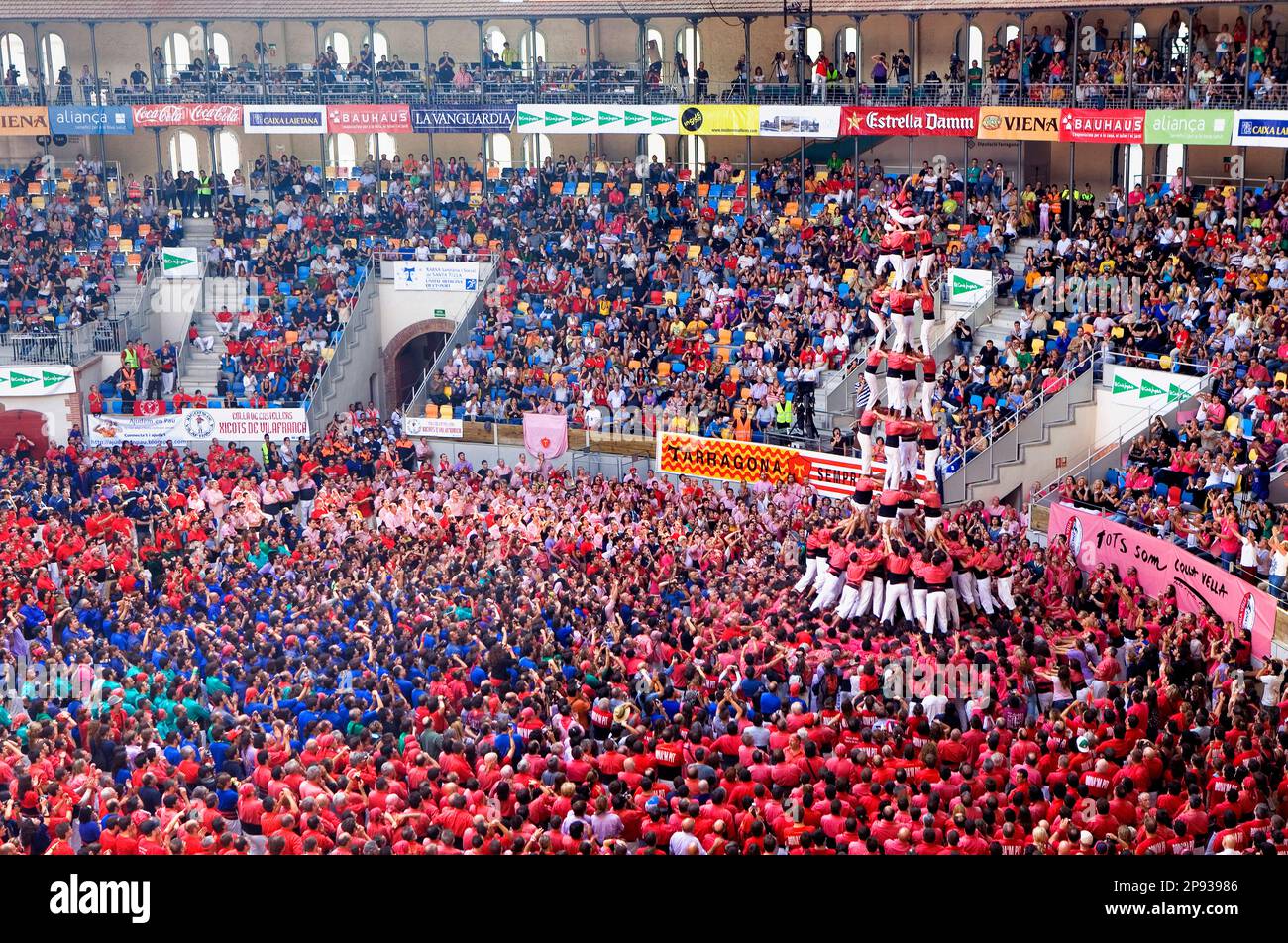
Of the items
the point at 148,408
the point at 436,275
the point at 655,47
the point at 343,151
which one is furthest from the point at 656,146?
the point at 148,408

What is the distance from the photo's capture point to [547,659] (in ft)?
60.0

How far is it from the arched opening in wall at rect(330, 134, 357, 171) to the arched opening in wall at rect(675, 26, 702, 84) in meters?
9.65

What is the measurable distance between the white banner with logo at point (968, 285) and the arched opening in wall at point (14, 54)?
2635 centimetres

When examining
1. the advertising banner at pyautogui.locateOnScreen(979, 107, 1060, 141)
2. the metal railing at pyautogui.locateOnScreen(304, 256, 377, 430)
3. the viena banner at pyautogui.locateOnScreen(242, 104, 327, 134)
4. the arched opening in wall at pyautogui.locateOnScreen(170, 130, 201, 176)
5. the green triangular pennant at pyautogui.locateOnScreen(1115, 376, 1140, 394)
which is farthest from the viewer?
the arched opening in wall at pyautogui.locateOnScreen(170, 130, 201, 176)

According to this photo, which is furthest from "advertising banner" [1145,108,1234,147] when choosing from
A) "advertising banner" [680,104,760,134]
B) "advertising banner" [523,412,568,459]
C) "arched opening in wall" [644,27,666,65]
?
"arched opening in wall" [644,27,666,65]

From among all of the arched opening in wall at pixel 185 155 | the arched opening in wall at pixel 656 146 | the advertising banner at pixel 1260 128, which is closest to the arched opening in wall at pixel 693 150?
the arched opening in wall at pixel 656 146

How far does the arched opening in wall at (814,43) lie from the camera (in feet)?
132

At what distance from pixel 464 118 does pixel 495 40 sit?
16.7 feet

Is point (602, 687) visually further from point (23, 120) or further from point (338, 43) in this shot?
point (338, 43)

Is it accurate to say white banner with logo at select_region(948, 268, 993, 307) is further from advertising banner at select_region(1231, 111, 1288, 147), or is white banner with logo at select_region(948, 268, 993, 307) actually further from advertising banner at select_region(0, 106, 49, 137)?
advertising banner at select_region(0, 106, 49, 137)

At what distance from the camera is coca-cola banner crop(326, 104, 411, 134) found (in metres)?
39.3

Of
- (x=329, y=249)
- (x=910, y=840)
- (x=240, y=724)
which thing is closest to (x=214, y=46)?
(x=329, y=249)

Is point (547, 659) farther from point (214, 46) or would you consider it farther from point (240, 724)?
point (214, 46)

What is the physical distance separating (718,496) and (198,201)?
2038 centimetres
